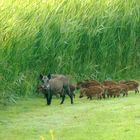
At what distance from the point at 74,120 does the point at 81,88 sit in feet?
8.24

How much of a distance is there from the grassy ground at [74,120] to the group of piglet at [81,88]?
8.7 inches

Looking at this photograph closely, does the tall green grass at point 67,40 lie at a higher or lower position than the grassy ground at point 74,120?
higher

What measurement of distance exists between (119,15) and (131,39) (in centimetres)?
52

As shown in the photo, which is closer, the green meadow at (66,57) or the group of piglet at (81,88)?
the green meadow at (66,57)

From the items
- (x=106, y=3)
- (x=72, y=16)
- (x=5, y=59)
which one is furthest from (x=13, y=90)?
(x=106, y=3)

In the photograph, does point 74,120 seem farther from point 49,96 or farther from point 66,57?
point 66,57

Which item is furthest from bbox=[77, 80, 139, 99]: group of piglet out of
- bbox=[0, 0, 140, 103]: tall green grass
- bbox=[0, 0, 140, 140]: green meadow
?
bbox=[0, 0, 140, 103]: tall green grass

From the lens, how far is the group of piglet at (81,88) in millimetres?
10078

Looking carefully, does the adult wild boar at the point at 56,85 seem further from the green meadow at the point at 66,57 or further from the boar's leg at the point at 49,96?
the green meadow at the point at 66,57

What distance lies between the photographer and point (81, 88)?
34.3 ft

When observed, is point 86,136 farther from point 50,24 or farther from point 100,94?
point 50,24

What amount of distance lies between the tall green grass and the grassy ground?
78 cm

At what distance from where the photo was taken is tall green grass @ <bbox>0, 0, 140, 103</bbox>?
34.0ft

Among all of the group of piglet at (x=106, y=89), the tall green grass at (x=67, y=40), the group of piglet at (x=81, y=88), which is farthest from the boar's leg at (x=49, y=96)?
the group of piglet at (x=106, y=89)
